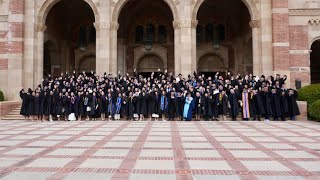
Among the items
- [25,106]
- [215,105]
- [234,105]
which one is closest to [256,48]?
[234,105]

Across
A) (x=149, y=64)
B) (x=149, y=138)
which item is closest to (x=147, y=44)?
(x=149, y=64)

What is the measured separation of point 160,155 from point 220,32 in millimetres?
18795

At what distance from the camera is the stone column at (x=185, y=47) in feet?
62.2

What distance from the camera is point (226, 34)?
24406 mm

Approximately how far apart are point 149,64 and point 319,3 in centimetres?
1178

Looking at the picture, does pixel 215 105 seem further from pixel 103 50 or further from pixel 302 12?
pixel 302 12

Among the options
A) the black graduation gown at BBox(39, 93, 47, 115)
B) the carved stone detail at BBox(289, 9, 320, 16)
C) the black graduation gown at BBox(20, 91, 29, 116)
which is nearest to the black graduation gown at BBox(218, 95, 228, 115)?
the carved stone detail at BBox(289, 9, 320, 16)

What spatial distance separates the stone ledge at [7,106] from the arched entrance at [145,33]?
26.2 feet

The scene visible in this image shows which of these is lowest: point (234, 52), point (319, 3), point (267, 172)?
point (267, 172)

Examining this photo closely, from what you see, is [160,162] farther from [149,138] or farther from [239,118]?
[239,118]

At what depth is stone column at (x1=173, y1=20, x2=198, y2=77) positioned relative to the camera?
62.2 ft

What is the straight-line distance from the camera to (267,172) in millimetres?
5711

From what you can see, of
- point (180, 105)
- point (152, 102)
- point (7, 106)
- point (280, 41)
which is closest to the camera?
point (180, 105)

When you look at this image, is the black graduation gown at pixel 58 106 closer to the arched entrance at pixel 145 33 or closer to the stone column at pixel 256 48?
→ the arched entrance at pixel 145 33
